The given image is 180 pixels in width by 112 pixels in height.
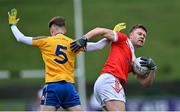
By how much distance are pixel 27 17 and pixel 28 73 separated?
6419mm

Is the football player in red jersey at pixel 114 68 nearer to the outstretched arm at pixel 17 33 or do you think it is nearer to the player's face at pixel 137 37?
the player's face at pixel 137 37

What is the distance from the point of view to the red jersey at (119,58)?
933 centimetres

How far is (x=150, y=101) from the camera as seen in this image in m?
20.8

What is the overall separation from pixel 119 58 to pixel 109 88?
429 mm

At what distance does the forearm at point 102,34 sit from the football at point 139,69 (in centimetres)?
52

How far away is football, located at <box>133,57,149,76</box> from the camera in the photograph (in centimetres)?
962

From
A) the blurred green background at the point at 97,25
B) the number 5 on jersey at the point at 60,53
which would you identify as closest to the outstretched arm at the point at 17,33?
the number 5 on jersey at the point at 60,53

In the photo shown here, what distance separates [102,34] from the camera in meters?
9.24

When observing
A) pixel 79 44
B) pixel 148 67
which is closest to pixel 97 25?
pixel 148 67

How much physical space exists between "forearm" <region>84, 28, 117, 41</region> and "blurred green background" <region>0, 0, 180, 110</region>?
30508 millimetres

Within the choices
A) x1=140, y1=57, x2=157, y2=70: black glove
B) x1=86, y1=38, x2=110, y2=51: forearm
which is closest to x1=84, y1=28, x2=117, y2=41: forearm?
x1=86, y1=38, x2=110, y2=51: forearm

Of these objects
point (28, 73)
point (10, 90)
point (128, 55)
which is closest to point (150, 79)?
point (128, 55)

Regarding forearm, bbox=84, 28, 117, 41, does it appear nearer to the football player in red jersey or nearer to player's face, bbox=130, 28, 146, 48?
the football player in red jersey

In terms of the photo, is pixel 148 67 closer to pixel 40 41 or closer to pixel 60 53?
pixel 60 53
